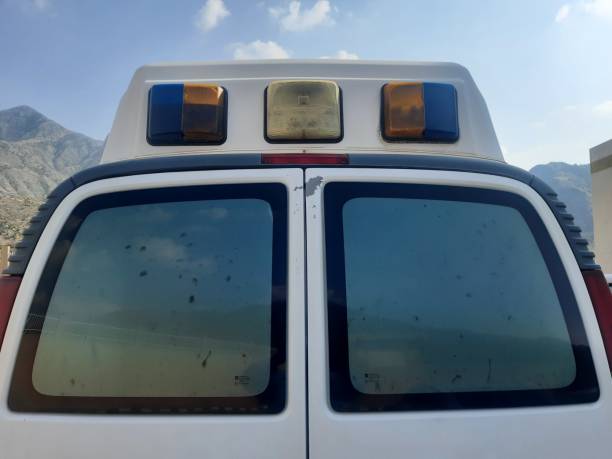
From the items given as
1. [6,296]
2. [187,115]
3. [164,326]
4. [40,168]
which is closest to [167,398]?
[164,326]

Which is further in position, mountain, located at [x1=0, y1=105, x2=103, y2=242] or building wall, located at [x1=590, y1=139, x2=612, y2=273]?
mountain, located at [x1=0, y1=105, x2=103, y2=242]

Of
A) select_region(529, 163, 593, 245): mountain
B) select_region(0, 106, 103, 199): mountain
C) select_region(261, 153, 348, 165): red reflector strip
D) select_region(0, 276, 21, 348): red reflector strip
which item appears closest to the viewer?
select_region(0, 276, 21, 348): red reflector strip

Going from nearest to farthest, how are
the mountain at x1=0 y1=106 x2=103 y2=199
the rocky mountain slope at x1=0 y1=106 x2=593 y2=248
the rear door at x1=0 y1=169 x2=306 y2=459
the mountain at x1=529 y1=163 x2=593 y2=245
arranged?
the rear door at x1=0 y1=169 x2=306 y2=459 < the rocky mountain slope at x1=0 y1=106 x2=593 y2=248 < the mountain at x1=529 y1=163 x2=593 y2=245 < the mountain at x1=0 y1=106 x2=103 y2=199

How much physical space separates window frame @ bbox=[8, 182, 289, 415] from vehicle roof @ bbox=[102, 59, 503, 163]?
1.58 feet

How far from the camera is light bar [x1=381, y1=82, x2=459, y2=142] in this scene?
6.48 feet

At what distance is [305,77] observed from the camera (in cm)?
228

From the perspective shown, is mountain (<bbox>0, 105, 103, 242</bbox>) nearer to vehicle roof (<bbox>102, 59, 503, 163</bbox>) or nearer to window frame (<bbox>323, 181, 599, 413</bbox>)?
vehicle roof (<bbox>102, 59, 503, 163</bbox>)

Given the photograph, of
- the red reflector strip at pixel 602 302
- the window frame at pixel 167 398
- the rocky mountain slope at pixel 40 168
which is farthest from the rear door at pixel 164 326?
the rocky mountain slope at pixel 40 168

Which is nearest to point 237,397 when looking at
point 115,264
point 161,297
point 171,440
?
point 171,440

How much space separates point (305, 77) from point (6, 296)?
1.49 metres

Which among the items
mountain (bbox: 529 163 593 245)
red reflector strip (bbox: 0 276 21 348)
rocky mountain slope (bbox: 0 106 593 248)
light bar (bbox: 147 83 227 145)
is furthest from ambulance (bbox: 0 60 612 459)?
mountain (bbox: 529 163 593 245)

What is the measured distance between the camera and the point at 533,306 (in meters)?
1.47

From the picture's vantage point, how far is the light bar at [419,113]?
197 cm

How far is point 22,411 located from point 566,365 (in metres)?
1.54
